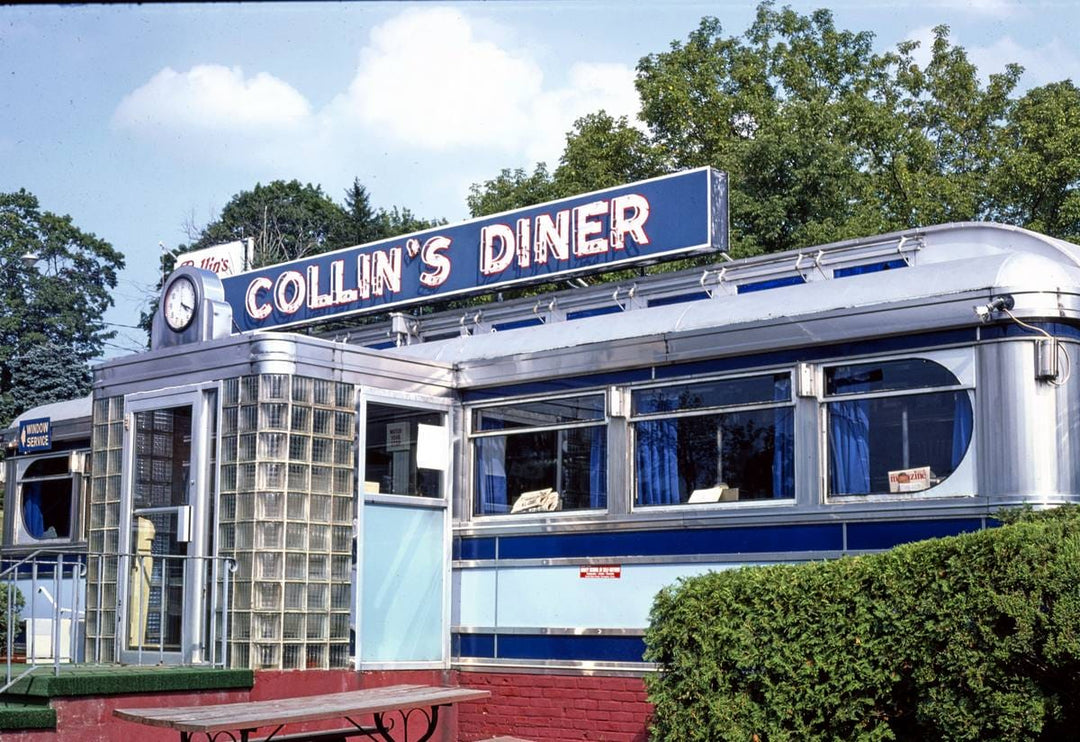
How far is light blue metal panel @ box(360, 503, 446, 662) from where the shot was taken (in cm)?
1084

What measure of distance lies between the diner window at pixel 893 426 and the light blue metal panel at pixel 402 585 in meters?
3.55

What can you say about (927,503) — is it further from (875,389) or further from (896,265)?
(896,265)

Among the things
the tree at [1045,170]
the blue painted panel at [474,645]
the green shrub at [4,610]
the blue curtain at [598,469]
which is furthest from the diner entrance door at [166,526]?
the tree at [1045,170]

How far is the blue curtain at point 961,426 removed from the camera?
28.3 feet

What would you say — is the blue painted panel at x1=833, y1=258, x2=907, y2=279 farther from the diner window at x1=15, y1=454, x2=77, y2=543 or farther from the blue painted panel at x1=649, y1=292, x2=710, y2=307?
the diner window at x1=15, y1=454, x2=77, y2=543

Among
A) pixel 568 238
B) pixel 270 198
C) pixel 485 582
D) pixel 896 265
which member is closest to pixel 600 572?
pixel 485 582

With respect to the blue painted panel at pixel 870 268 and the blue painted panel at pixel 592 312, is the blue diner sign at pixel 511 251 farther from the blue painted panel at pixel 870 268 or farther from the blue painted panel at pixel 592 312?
the blue painted panel at pixel 870 268

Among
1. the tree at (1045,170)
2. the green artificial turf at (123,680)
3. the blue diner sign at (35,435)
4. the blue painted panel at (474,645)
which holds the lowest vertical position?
the green artificial turf at (123,680)

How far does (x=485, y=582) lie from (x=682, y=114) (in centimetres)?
2277

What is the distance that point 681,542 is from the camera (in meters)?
9.92

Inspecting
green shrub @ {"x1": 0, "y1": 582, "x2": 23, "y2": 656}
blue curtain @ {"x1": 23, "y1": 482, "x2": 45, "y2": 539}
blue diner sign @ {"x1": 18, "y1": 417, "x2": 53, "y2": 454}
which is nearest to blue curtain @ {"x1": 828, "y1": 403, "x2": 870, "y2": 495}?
green shrub @ {"x1": 0, "y1": 582, "x2": 23, "y2": 656}

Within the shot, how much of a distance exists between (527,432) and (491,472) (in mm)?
516

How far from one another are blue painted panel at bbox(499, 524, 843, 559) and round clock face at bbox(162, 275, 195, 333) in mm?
3226

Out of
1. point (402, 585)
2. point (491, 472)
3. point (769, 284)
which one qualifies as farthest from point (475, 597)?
point (769, 284)
